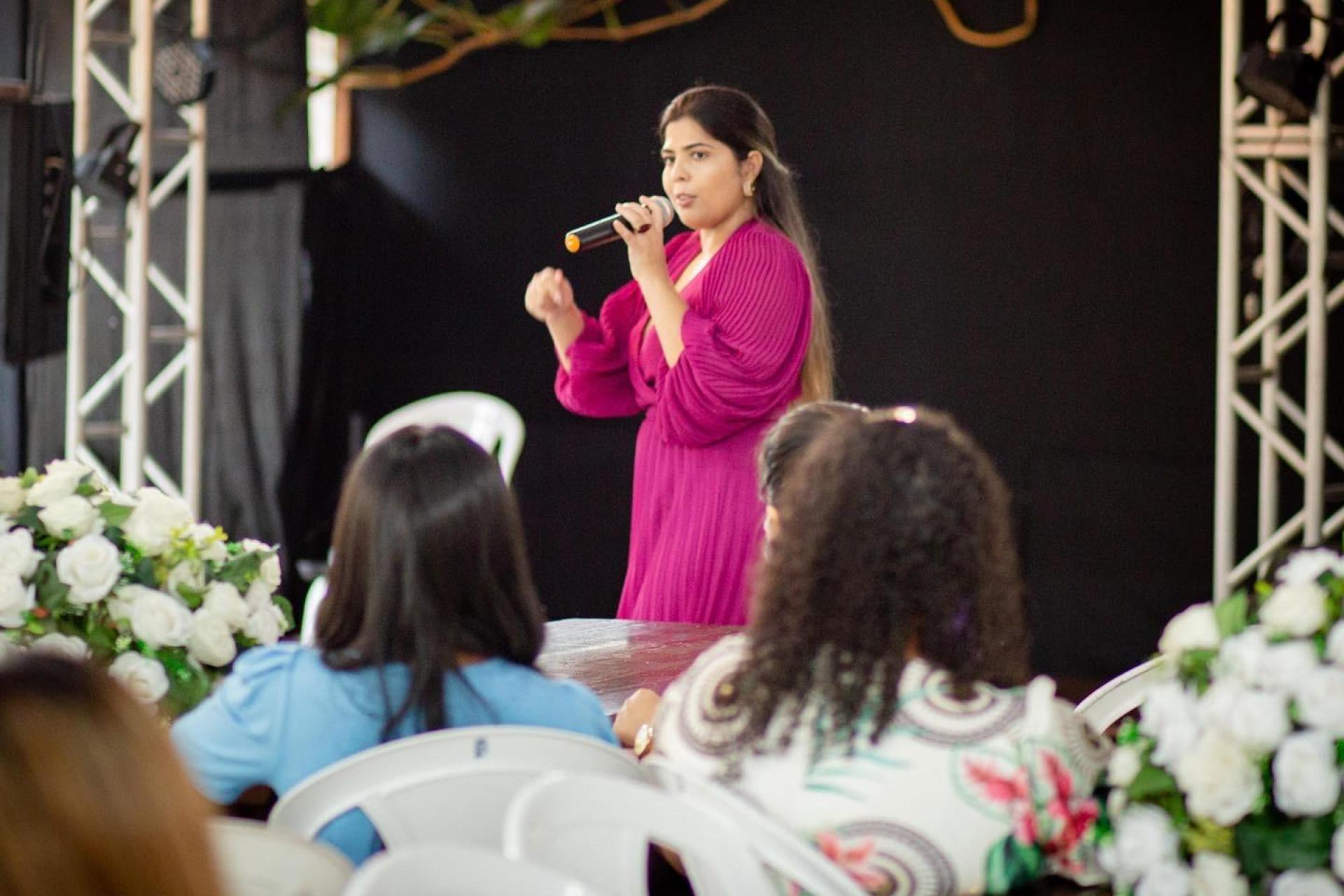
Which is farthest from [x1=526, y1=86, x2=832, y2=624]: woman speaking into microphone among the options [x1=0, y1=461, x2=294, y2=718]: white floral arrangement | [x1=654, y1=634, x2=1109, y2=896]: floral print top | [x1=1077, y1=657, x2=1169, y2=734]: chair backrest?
[x1=654, y1=634, x2=1109, y2=896]: floral print top

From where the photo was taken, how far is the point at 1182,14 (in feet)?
15.6

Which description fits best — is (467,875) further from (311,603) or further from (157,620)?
(311,603)

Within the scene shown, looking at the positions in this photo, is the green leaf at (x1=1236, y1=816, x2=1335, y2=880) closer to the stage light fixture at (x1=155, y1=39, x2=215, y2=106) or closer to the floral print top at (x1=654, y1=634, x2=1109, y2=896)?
the floral print top at (x1=654, y1=634, x2=1109, y2=896)

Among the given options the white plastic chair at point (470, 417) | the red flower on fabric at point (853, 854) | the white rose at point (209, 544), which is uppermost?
the white rose at point (209, 544)

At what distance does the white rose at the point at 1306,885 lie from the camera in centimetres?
133

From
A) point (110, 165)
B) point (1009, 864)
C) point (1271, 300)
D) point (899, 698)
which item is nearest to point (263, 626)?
point (899, 698)

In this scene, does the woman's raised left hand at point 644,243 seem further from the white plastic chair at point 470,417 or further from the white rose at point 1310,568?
the white plastic chair at point 470,417

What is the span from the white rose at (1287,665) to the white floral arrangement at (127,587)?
1067 mm

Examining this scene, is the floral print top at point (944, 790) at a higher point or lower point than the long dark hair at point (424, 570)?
lower

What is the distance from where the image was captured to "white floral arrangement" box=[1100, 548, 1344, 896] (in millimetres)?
1327

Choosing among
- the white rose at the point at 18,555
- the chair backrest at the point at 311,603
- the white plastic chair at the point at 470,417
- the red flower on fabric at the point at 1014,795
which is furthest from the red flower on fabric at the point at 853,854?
the white plastic chair at the point at 470,417

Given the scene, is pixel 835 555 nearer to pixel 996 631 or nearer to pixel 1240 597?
pixel 996 631

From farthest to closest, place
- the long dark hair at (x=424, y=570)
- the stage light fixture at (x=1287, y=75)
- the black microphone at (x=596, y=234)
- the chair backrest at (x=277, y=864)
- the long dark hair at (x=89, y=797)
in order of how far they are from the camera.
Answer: the stage light fixture at (x=1287, y=75) < the black microphone at (x=596, y=234) < the long dark hair at (x=424, y=570) < the chair backrest at (x=277, y=864) < the long dark hair at (x=89, y=797)

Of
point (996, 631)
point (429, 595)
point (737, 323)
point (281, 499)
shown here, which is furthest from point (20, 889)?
point (281, 499)
